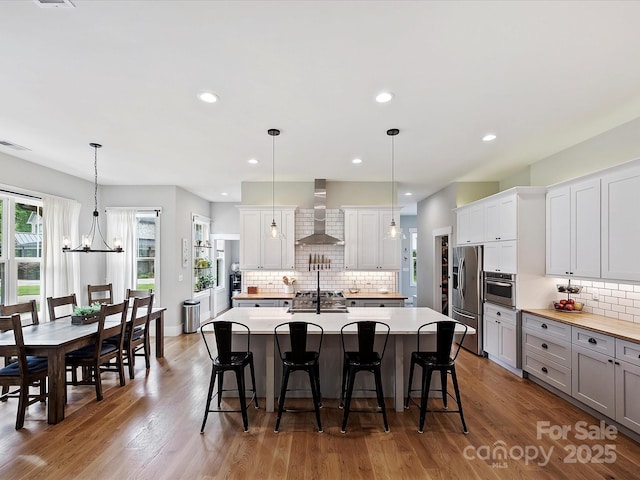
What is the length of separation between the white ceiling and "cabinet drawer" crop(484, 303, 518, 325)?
2154 mm

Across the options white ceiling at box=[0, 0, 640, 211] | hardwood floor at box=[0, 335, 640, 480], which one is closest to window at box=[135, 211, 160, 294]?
white ceiling at box=[0, 0, 640, 211]

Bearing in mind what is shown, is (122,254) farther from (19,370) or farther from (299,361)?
(299,361)

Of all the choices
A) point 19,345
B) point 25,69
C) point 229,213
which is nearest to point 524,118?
point 25,69

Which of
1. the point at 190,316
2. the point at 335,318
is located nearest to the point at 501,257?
the point at 335,318

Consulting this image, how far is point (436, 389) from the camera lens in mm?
3531

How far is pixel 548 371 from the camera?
3656 millimetres

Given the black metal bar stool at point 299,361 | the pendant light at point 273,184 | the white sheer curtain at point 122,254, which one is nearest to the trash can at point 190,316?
the white sheer curtain at point 122,254

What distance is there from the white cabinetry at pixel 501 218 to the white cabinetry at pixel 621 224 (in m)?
1.02

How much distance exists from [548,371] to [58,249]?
713cm

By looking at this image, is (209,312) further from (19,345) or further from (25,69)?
(25,69)

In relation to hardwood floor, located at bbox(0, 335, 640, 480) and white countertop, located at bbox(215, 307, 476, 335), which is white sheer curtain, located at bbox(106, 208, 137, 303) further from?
white countertop, located at bbox(215, 307, 476, 335)

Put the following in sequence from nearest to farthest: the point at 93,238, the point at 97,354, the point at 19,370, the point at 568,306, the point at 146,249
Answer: the point at 19,370
the point at 97,354
the point at 568,306
the point at 93,238
the point at 146,249

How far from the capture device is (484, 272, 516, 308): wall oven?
13.8ft

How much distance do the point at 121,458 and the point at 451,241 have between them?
578cm
